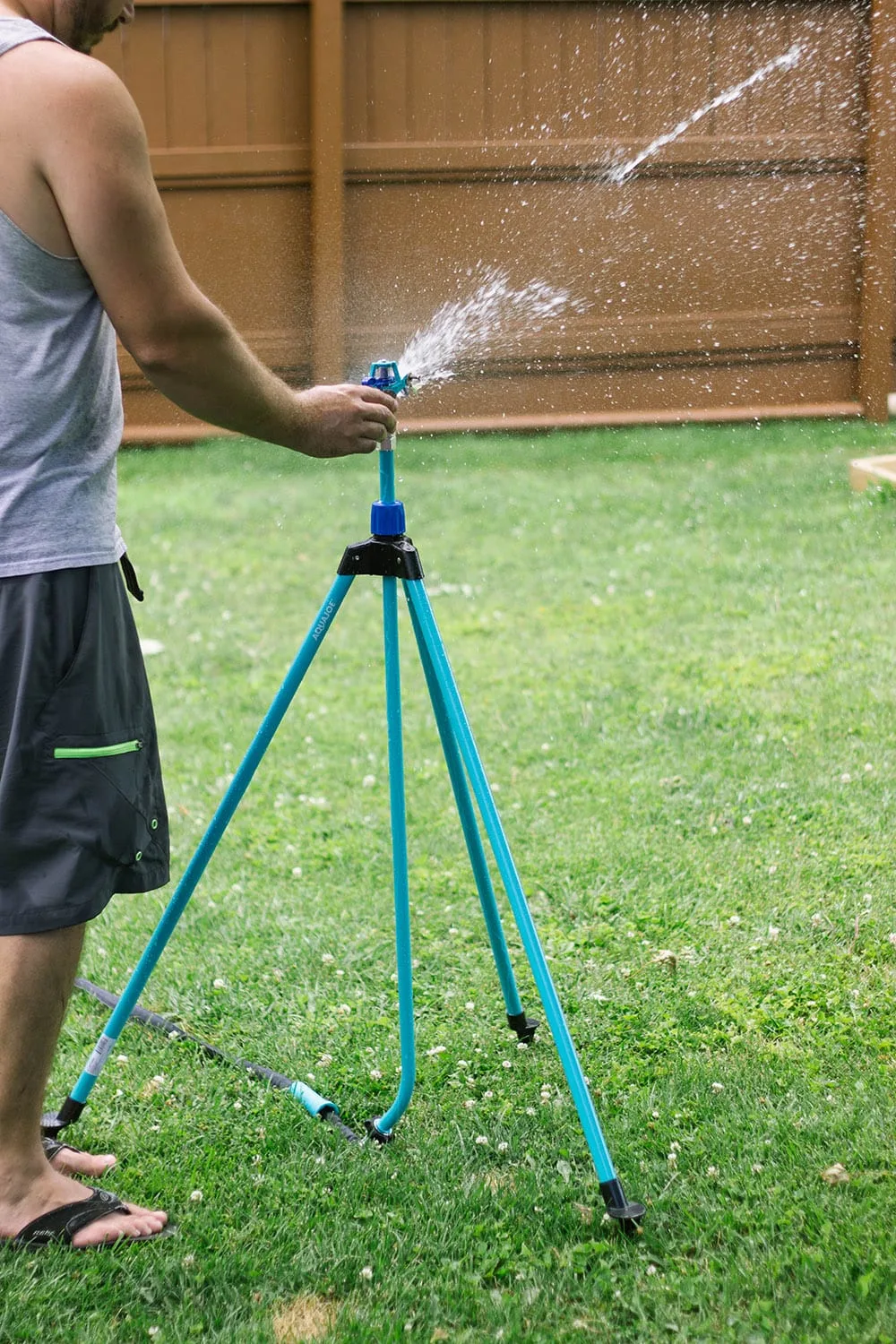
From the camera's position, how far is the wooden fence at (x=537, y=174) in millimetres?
7250

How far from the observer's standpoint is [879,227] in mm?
7703

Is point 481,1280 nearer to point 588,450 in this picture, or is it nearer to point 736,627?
point 736,627

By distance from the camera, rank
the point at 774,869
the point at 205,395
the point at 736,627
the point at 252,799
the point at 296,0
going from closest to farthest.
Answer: the point at 205,395 → the point at 774,869 → the point at 252,799 → the point at 736,627 → the point at 296,0

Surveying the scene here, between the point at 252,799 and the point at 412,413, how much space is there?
13.1ft

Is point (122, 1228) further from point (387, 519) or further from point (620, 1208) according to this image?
point (387, 519)

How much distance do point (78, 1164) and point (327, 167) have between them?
237 inches

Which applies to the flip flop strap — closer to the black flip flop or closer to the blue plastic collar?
the black flip flop

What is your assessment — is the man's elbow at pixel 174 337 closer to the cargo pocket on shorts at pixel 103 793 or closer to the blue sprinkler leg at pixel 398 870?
the blue sprinkler leg at pixel 398 870

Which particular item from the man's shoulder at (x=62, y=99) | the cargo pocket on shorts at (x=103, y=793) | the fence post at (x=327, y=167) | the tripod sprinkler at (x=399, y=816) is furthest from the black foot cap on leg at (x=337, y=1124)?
the fence post at (x=327, y=167)

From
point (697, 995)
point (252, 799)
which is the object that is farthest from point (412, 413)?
point (697, 995)

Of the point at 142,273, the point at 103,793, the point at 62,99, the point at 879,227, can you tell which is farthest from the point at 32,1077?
the point at 879,227

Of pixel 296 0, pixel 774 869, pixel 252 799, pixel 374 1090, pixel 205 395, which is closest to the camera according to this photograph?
pixel 205 395

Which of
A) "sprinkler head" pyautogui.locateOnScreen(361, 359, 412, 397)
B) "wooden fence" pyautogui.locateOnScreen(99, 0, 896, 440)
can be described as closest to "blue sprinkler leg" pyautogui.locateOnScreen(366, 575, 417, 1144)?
"sprinkler head" pyautogui.locateOnScreen(361, 359, 412, 397)

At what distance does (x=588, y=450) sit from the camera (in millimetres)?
7723
